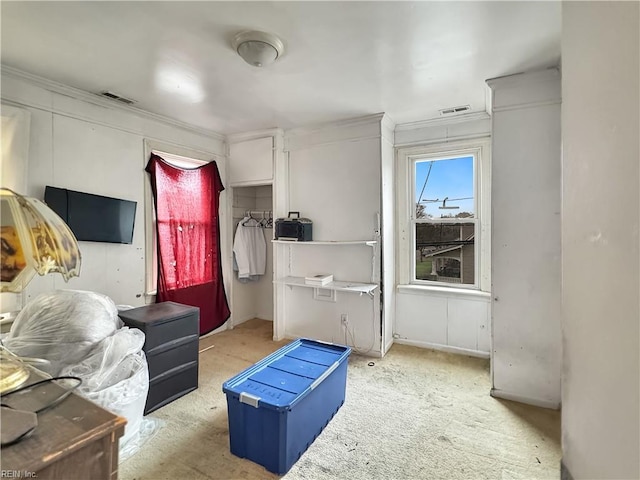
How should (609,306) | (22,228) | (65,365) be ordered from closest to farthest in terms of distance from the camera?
(609,306) → (22,228) → (65,365)

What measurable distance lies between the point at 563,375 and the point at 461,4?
183cm

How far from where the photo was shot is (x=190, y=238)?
11.6 feet

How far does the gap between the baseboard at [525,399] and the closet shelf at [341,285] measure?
1.35m

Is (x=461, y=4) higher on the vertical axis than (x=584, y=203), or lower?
higher

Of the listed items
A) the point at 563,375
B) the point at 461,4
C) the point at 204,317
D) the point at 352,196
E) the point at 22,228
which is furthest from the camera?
→ the point at 204,317

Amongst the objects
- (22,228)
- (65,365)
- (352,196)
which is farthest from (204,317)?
(22,228)

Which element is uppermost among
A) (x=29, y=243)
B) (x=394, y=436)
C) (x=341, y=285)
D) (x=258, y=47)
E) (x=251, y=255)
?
(x=258, y=47)

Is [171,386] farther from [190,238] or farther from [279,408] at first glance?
Answer: [190,238]

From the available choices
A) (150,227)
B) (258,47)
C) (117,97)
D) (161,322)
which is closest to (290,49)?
(258,47)

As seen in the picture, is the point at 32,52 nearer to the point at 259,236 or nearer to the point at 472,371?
the point at 259,236

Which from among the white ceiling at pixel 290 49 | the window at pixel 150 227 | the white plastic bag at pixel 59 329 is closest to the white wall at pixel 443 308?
the white ceiling at pixel 290 49

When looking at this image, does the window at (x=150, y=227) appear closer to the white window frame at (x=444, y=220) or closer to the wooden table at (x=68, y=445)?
the wooden table at (x=68, y=445)

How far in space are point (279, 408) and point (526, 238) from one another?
217cm

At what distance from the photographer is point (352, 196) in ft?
11.1
